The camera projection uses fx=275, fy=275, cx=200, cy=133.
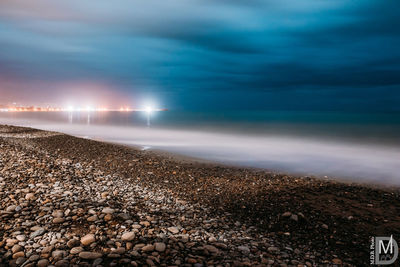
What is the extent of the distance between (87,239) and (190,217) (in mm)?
2922

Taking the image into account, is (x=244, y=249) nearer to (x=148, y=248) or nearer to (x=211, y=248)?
(x=211, y=248)

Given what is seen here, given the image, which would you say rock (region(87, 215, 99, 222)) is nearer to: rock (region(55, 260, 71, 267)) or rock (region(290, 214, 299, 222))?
rock (region(55, 260, 71, 267))

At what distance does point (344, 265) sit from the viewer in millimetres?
5980

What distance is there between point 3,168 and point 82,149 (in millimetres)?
6685

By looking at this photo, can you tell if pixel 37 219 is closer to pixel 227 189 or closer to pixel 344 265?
pixel 227 189

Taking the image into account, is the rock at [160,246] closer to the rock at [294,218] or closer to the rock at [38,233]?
the rock at [38,233]

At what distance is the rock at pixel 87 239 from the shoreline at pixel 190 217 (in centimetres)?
8

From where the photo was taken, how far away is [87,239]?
241 inches

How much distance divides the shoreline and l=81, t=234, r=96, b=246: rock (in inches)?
3.0

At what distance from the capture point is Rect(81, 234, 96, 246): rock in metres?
6.05

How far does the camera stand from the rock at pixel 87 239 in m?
6.05

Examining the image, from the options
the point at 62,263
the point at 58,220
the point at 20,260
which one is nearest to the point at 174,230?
the point at 62,263

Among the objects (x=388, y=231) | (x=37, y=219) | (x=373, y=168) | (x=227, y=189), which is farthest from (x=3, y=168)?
(x=373, y=168)

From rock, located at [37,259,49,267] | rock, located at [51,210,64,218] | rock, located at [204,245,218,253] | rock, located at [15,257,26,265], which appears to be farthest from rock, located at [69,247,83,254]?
rock, located at [204,245,218,253]
